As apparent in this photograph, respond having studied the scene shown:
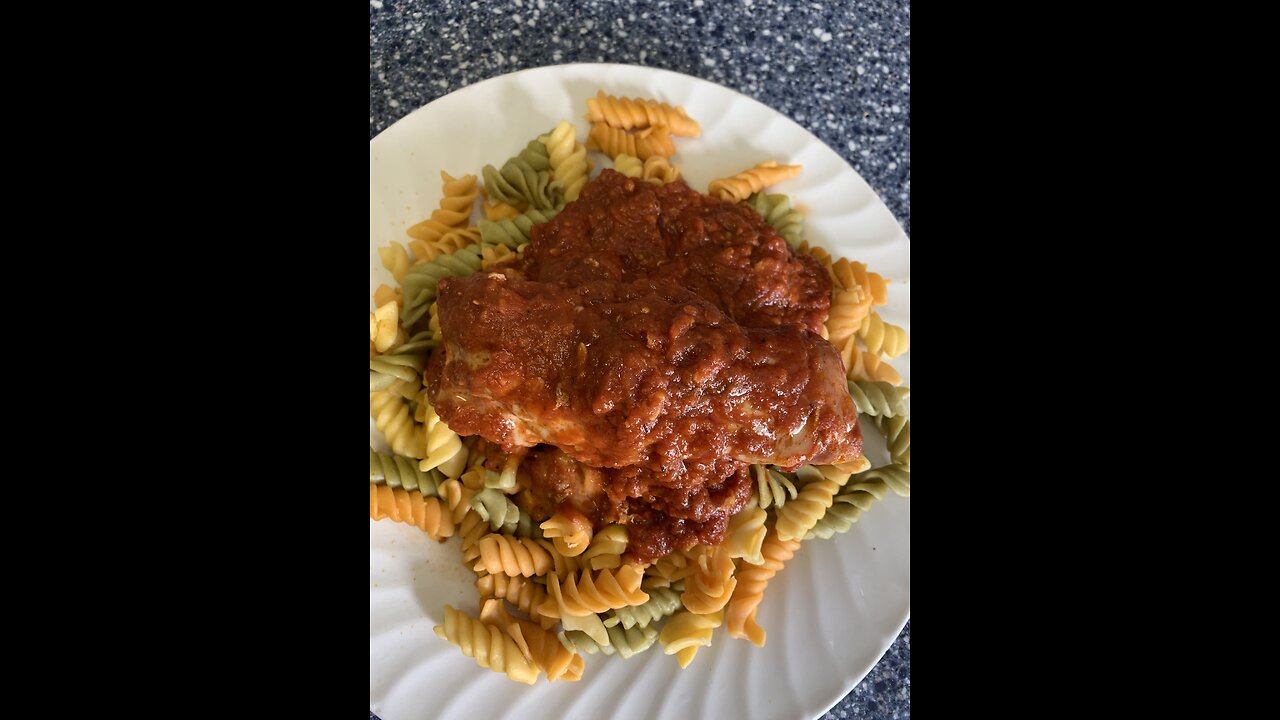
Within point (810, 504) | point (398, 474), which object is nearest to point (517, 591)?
point (398, 474)

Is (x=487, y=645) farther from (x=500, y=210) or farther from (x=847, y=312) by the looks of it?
(x=847, y=312)

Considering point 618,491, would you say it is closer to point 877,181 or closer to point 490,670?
point 490,670

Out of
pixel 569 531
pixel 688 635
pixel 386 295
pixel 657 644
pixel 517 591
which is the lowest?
pixel 657 644

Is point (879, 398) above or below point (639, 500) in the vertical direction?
above

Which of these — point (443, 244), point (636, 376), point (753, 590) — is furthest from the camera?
point (443, 244)

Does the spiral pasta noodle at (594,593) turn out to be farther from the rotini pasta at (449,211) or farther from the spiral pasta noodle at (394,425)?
the rotini pasta at (449,211)

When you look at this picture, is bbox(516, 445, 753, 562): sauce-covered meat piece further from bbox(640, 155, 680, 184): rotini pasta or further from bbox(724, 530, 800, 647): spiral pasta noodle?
bbox(640, 155, 680, 184): rotini pasta
